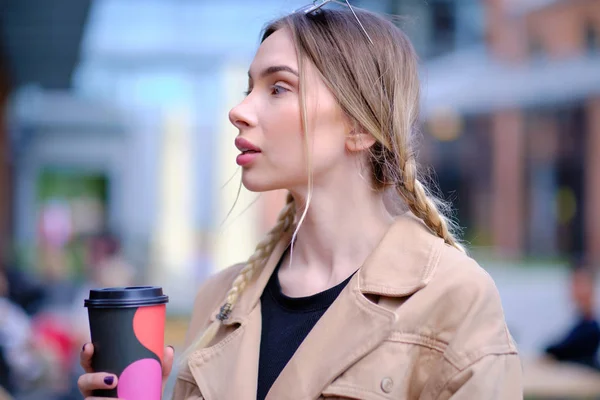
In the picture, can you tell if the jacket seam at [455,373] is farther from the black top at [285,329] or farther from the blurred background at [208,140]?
the blurred background at [208,140]

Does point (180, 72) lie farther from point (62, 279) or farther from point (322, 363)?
point (322, 363)

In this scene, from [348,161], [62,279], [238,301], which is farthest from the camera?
[62,279]

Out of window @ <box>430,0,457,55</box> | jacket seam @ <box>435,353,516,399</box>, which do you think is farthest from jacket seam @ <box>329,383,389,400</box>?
window @ <box>430,0,457,55</box>

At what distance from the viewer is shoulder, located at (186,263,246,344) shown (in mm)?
1900

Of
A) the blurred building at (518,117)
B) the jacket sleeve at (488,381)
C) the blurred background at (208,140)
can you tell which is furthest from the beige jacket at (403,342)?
the blurred building at (518,117)

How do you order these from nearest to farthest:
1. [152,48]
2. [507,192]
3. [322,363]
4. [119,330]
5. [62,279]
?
[119,330]
[322,363]
[62,279]
[152,48]
[507,192]

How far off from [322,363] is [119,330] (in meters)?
0.41

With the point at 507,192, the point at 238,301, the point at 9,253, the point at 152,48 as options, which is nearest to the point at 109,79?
the point at 152,48

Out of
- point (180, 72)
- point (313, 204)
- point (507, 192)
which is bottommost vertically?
point (507, 192)

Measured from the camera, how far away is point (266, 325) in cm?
171

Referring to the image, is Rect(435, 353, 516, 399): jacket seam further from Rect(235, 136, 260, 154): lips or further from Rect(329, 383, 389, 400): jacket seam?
Rect(235, 136, 260, 154): lips

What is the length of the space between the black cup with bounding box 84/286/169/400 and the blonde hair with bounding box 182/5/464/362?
1.47 feet

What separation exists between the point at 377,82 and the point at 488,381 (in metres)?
0.66

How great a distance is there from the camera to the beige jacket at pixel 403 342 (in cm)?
139
